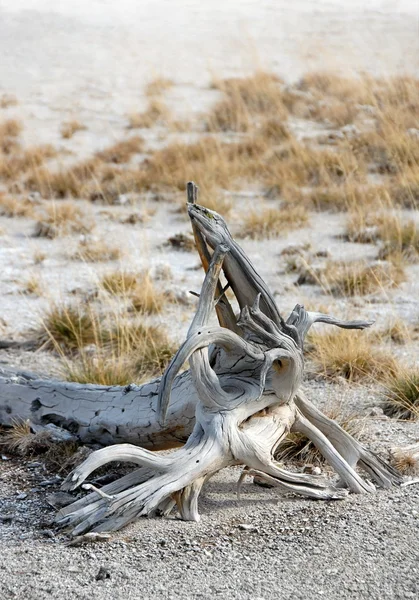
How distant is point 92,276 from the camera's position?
786 cm

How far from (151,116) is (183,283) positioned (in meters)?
6.73

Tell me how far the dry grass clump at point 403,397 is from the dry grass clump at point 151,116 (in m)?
9.13

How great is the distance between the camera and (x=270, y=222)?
9516 millimetres

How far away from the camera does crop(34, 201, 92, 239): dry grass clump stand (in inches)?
371

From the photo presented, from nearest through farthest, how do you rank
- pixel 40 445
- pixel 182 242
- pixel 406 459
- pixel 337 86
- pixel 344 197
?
1. pixel 406 459
2. pixel 40 445
3. pixel 182 242
4. pixel 344 197
5. pixel 337 86

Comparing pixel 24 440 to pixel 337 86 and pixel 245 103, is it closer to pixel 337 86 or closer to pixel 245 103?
pixel 245 103

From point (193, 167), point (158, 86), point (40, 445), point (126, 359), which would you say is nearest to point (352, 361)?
point (126, 359)

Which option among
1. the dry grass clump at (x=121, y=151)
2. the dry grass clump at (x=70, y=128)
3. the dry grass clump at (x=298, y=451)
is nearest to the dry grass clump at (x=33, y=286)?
the dry grass clump at (x=298, y=451)

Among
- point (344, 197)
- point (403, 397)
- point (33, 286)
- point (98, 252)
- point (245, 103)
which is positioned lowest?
point (245, 103)

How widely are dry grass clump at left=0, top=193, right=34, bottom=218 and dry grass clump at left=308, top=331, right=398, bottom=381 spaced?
510 cm

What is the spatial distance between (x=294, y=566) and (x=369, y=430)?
61.6 inches

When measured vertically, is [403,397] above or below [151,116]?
above

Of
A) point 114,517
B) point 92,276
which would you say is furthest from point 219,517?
point 92,276

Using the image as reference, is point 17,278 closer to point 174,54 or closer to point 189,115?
point 189,115
